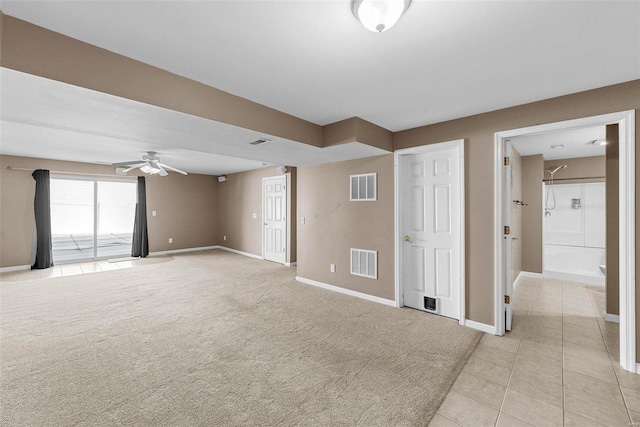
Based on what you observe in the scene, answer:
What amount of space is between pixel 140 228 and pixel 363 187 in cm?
639

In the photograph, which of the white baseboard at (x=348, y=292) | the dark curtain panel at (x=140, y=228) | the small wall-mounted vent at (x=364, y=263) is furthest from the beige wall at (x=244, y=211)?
the small wall-mounted vent at (x=364, y=263)

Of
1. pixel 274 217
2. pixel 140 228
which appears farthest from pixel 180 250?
pixel 274 217

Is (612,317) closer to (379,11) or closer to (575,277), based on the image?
(575,277)

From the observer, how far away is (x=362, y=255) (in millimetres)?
4074

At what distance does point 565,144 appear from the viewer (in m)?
4.24

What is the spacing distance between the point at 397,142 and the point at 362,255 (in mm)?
1737

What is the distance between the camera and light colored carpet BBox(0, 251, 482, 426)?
179 cm

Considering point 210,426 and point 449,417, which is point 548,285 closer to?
point 449,417

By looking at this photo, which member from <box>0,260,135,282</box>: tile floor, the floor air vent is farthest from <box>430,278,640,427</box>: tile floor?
<box>0,260,135,282</box>: tile floor

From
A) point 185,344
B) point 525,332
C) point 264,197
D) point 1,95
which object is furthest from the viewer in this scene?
point 264,197

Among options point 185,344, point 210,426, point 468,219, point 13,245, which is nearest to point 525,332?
point 468,219

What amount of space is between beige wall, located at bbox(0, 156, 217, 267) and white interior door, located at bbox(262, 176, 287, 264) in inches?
106

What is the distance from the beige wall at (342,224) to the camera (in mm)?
3807

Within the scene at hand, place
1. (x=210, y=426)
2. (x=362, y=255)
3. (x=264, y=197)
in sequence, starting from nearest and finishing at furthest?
(x=210, y=426) < (x=362, y=255) < (x=264, y=197)
